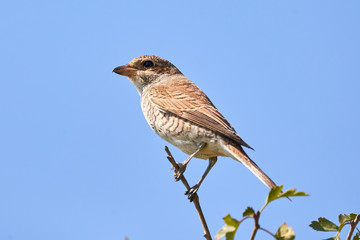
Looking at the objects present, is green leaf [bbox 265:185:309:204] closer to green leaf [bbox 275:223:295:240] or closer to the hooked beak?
green leaf [bbox 275:223:295:240]

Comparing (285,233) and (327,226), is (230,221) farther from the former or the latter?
(327,226)

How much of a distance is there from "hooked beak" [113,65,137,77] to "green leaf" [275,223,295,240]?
466 centimetres

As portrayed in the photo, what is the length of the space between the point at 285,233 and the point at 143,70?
486 cm

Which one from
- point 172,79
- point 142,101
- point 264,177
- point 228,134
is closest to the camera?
point 264,177

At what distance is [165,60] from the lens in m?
6.89

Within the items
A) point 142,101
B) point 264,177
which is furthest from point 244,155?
point 142,101

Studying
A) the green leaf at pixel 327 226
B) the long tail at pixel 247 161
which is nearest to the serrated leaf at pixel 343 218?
the green leaf at pixel 327 226

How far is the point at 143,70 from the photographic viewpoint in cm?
661

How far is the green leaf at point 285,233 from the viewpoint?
194cm

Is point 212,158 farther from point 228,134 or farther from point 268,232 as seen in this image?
point 268,232

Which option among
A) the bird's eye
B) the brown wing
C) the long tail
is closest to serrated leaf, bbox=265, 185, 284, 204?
the long tail

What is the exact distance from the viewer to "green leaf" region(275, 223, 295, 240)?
1.94m

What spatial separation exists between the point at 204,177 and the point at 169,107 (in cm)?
89

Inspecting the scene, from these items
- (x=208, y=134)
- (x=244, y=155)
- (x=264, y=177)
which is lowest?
(x=264, y=177)
